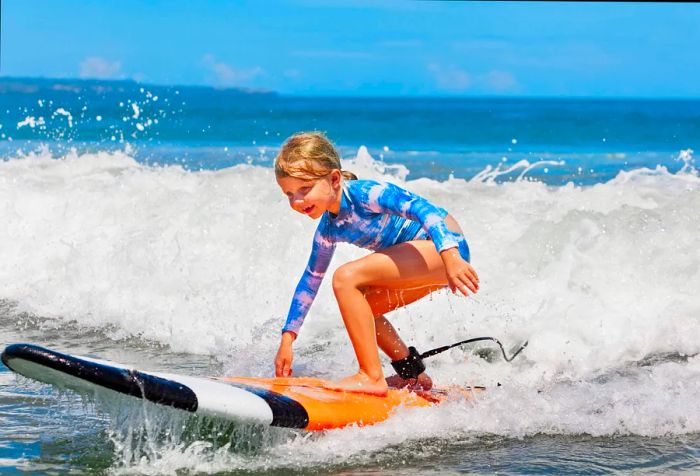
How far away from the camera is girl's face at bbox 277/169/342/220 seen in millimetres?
4109

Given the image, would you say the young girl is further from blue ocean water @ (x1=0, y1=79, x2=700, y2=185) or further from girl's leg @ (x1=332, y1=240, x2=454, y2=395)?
blue ocean water @ (x1=0, y1=79, x2=700, y2=185)

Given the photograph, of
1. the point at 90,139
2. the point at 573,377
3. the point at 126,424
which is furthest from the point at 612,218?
the point at 90,139

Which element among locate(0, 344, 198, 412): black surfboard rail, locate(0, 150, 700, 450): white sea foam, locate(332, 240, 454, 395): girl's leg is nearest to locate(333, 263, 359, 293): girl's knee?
locate(332, 240, 454, 395): girl's leg

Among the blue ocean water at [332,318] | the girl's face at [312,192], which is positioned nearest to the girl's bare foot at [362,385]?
the blue ocean water at [332,318]

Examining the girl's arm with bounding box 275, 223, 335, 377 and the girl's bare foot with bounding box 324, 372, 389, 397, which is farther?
the girl's arm with bounding box 275, 223, 335, 377

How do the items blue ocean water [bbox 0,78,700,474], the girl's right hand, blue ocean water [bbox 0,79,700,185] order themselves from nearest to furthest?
1. blue ocean water [bbox 0,78,700,474]
2. the girl's right hand
3. blue ocean water [bbox 0,79,700,185]

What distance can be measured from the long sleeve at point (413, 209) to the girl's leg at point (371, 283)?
0.19 meters

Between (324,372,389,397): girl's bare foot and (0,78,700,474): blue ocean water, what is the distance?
0.16 m

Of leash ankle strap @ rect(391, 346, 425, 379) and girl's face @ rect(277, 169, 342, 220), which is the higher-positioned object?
girl's face @ rect(277, 169, 342, 220)

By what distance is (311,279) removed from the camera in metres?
A: 4.52

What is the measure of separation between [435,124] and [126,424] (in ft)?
112

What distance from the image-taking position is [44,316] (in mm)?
6895

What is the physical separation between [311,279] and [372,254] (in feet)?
1.27

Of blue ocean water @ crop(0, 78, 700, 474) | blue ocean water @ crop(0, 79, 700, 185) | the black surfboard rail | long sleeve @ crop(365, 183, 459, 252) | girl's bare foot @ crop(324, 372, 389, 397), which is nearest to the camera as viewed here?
the black surfboard rail
